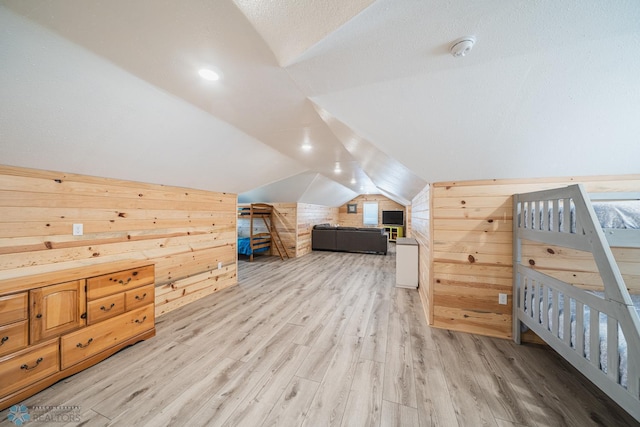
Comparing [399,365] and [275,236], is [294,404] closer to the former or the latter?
[399,365]

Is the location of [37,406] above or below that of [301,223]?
below

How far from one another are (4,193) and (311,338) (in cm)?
269

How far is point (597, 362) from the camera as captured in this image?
3.86ft

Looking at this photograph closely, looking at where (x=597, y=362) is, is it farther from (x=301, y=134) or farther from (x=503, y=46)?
(x=301, y=134)

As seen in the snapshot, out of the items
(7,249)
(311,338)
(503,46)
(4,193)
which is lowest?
(311,338)

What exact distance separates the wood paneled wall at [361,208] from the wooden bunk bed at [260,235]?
181 inches

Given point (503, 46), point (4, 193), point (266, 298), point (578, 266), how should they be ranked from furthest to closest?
point (266, 298)
point (578, 266)
point (4, 193)
point (503, 46)

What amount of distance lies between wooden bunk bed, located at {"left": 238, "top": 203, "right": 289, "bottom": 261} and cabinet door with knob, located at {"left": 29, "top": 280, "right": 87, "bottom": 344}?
3866 mm

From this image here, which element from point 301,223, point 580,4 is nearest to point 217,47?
point 580,4

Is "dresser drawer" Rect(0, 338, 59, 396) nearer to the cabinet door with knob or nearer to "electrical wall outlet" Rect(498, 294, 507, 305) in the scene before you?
the cabinet door with knob

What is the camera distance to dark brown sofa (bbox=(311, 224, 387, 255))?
6336mm

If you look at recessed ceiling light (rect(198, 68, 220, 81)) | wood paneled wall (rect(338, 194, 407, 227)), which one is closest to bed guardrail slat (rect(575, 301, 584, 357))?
recessed ceiling light (rect(198, 68, 220, 81))

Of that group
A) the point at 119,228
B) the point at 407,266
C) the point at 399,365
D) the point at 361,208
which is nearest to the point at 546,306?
the point at 399,365

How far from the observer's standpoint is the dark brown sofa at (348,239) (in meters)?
6.34
